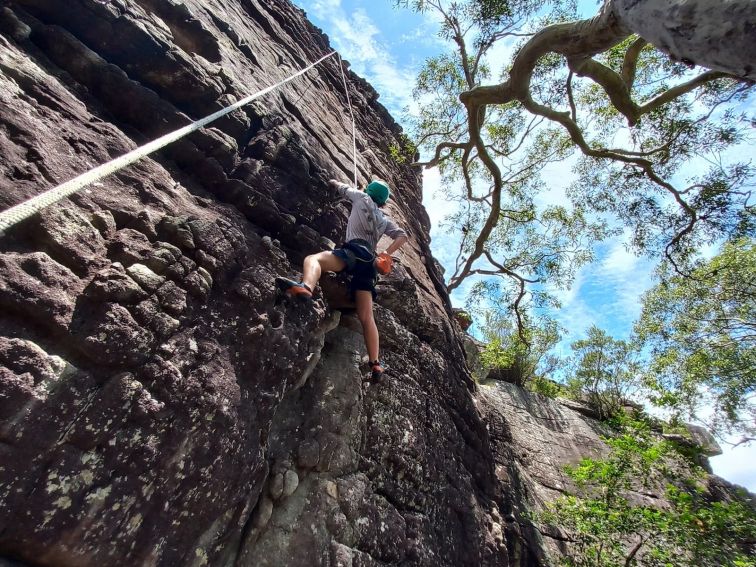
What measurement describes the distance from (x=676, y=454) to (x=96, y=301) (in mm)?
9980

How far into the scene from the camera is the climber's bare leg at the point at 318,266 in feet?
12.4

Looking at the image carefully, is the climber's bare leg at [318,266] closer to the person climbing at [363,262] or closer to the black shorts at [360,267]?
the person climbing at [363,262]

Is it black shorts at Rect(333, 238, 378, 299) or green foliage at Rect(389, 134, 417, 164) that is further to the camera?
green foliage at Rect(389, 134, 417, 164)

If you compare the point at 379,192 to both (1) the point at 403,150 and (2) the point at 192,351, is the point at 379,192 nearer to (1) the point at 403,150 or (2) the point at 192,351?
(2) the point at 192,351

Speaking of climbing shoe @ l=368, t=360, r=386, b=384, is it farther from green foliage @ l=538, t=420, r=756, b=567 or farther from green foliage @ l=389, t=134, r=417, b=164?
green foliage @ l=389, t=134, r=417, b=164

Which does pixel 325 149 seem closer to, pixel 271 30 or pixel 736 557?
pixel 271 30

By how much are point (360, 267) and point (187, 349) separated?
201 centimetres

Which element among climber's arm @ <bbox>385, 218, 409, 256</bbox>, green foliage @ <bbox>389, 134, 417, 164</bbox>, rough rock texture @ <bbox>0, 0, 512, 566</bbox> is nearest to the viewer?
rough rock texture @ <bbox>0, 0, 512, 566</bbox>

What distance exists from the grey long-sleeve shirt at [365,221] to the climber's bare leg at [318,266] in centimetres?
46

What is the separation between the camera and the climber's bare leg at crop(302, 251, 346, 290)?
3.77 m

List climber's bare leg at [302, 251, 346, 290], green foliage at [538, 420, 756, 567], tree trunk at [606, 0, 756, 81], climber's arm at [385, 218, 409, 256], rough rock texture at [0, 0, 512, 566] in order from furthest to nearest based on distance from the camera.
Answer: green foliage at [538, 420, 756, 567]
climber's arm at [385, 218, 409, 256]
climber's bare leg at [302, 251, 346, 290]
tree trunk at [606, 0, 756, 81]
rough rock texture at [0, 0, 512, 566]

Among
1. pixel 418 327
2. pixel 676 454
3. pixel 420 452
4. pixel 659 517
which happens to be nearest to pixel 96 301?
pixel 420 452

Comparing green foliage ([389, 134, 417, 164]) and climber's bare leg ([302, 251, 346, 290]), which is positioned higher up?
green foliage ([389, 134, 417, 164])

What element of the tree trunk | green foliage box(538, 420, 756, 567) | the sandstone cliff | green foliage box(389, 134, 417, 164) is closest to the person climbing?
the sandstone cliff
